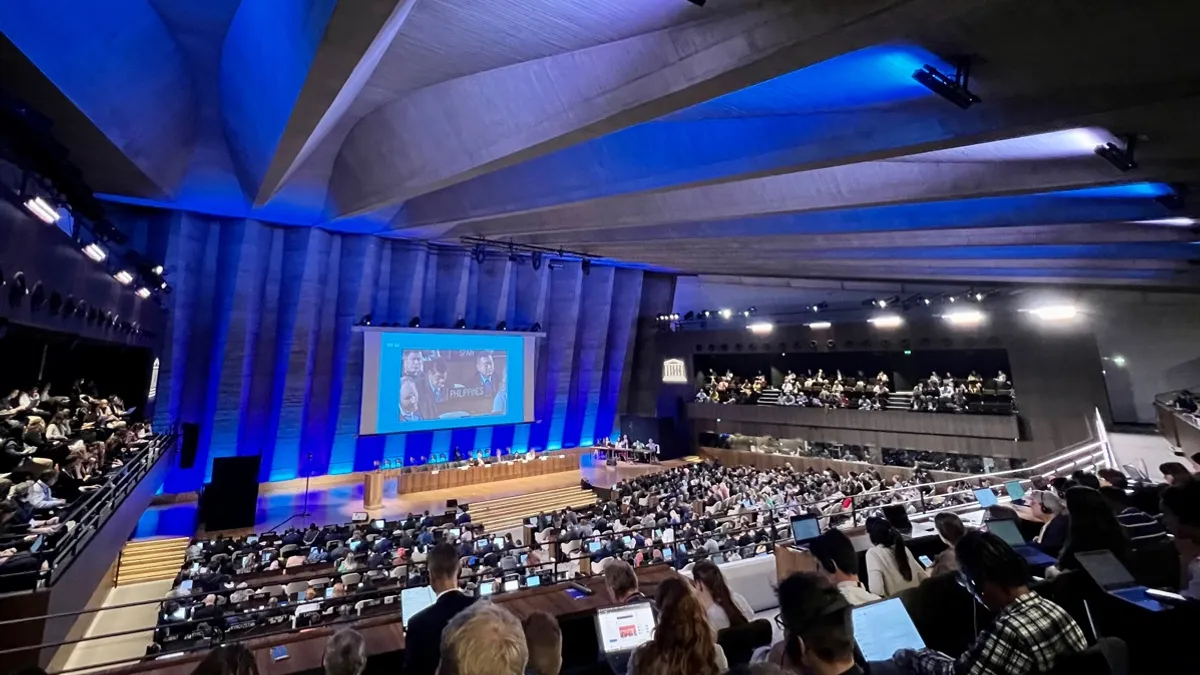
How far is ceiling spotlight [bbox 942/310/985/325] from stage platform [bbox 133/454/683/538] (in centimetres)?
1190

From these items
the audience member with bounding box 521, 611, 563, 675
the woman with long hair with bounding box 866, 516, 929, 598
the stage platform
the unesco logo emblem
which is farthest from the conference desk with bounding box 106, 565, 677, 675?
the unesco logo emblem

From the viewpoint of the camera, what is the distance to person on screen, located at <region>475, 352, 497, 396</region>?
61.2 ft

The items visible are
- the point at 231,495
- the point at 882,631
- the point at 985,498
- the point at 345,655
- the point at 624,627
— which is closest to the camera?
the point at 345,655

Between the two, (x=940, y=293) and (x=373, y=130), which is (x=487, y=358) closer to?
(x=373, y=130)

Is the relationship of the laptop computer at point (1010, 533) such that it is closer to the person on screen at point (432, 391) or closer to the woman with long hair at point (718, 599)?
the woman with long hair at point (718, 599)

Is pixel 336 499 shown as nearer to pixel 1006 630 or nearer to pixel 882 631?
pixel 882 631

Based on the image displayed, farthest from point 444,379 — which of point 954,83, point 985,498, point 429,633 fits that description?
point 954,83

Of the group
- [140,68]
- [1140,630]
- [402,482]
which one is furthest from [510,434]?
[1140,630]

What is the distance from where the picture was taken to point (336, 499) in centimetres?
1492

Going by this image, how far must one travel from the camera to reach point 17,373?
24.8 ft

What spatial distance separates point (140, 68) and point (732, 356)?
2188 cm

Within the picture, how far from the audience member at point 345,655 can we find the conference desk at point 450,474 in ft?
44.9

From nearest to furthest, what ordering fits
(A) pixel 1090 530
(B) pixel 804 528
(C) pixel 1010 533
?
1. (A) pixel 1090 530
2. (C) pixel 1010 533
3. (B) pixel 804 528

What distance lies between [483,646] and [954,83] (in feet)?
15.4
